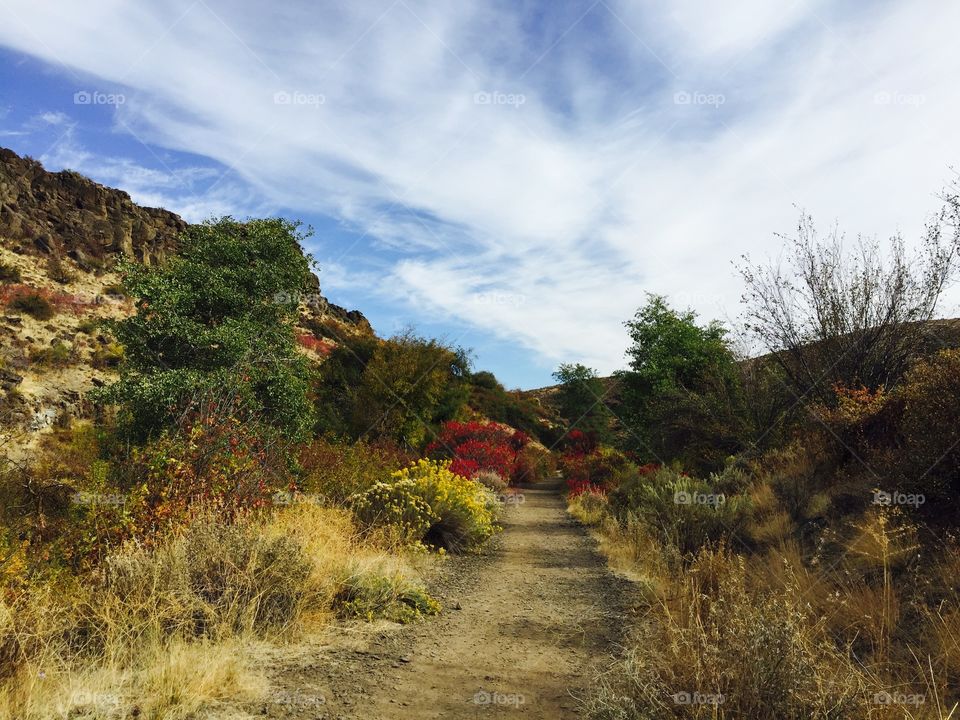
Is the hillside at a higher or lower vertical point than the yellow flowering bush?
higher

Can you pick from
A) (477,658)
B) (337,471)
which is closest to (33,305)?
(337,471)

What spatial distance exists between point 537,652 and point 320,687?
1954mm

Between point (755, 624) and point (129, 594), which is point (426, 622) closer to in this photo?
point (129, 594)

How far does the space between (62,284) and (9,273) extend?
324 centimetres

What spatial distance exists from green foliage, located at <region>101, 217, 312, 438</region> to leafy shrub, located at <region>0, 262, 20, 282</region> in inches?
885

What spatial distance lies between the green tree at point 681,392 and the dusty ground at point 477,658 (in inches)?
343

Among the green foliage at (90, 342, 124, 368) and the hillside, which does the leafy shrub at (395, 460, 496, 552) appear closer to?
the hillside

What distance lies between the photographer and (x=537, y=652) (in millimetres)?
5102

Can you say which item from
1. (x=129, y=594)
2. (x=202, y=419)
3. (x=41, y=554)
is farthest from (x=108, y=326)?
(x=129, y=594)

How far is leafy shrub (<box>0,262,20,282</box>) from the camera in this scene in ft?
98.3

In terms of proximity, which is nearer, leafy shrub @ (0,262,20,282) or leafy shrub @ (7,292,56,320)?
leafy shrub @ (7,292,56,320)
